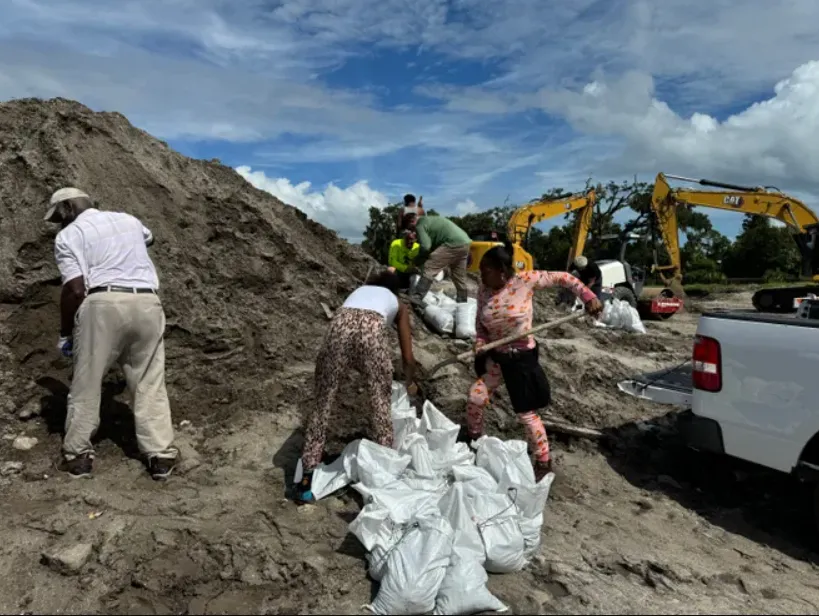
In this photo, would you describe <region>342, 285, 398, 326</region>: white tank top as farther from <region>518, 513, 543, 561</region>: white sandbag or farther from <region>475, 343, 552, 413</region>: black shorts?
<region>518, 513, 543, 561</region>: white sandbag

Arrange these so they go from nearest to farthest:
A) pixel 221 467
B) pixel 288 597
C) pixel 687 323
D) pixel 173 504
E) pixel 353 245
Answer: pixel 288 597, pixel 173 504, pixel 221 467, pixel 353 245, pixel 687 323

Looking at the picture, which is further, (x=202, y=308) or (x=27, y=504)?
(x=202, y=308)

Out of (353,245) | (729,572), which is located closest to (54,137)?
(353,245)

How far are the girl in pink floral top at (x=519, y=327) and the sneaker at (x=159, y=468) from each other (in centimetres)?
215

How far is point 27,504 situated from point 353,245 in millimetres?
5230

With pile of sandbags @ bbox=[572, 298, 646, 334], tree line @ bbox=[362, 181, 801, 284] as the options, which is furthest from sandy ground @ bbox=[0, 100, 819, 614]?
tree line @ bbox=[362, 181, 801, 284]

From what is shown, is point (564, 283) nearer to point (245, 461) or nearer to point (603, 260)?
point (245, 461)

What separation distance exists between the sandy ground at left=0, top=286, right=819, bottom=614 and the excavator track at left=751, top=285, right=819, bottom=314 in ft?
30.0

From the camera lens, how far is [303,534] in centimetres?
354

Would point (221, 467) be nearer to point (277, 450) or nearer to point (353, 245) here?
point (277, 450)

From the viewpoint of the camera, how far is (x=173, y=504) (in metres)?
3.79

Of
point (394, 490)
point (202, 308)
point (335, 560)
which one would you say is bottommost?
point (335, 560)

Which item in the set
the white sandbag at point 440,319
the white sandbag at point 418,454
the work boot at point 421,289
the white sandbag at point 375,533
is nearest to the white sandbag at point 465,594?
the white sandbag at point 375,533

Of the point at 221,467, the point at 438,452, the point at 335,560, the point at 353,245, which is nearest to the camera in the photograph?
the point at 335,560
